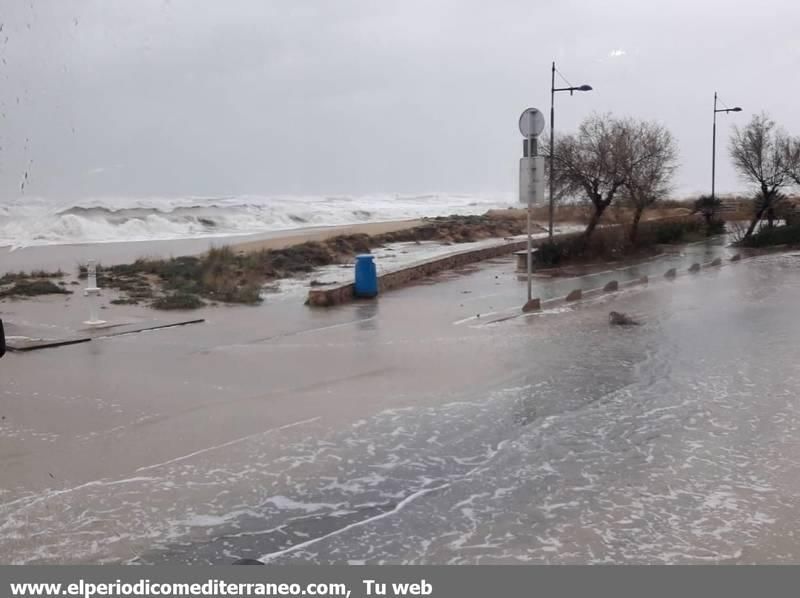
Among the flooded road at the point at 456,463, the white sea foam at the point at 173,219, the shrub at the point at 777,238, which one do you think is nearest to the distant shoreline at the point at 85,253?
the white sea foam at the point at 173,219

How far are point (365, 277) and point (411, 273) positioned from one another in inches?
125

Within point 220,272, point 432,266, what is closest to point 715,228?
point 432,266

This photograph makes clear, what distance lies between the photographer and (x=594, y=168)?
2469 cm

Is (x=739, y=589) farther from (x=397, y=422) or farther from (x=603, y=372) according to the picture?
(x=603, y=372)

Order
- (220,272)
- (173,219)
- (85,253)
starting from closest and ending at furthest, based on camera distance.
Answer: (220,272), (85,253), (173,219)

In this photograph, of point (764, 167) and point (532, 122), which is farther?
point (764, 167)

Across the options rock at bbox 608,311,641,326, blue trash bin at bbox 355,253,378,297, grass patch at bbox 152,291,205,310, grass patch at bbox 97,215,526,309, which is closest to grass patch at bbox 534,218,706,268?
grass patch at bbox 97,215,526,309

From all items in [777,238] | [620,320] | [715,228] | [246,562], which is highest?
[715,228]

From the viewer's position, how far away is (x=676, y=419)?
688 cm

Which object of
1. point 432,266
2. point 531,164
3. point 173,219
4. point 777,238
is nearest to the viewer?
point 531,164

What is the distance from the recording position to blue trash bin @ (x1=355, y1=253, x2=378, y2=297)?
48.8 ft

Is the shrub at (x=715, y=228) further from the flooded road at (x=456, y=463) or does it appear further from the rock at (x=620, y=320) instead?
the flooded road at (x=456, y=463)

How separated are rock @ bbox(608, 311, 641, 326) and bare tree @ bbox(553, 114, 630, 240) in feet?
41.3

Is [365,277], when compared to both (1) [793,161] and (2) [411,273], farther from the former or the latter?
(1) [793,161]
